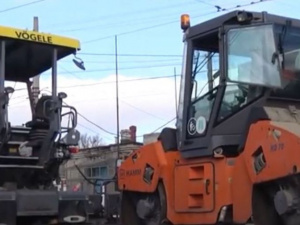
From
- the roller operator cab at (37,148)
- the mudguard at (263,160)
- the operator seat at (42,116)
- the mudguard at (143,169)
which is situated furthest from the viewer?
the operator seat at (42,116)

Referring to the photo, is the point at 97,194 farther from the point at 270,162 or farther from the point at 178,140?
the point at 270,162

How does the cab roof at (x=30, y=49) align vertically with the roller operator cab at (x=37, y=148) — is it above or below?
above

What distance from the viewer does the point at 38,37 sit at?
902 cm

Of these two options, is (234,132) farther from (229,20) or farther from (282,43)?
(229,20)

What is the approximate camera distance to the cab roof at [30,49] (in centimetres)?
Answer: 885

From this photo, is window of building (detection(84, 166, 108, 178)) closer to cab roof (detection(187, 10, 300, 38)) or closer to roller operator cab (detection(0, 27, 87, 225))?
roller operator cab (detection(0, 27, 87, 225))

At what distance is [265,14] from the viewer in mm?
7918

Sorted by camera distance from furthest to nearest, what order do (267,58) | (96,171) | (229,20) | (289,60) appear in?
(96,171), (229,20), (289,60), (267,58)

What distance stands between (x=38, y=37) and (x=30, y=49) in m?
0.32

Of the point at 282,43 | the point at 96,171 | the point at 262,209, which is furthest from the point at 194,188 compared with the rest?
the point at 96,171

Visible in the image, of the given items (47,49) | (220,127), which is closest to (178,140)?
(220,127)

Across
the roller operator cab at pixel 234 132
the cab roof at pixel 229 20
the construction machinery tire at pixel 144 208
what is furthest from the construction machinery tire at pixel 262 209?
the cab roof at pixel 229 20

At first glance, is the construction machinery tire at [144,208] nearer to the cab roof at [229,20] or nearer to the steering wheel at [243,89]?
the steering wheel at [243,89]

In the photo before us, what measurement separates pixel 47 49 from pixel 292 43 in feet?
11.4
